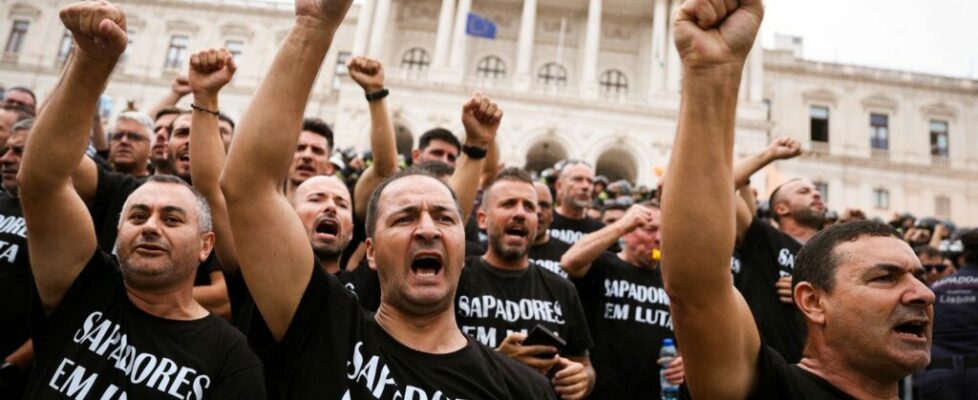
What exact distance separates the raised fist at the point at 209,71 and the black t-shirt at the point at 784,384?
7.94 feet

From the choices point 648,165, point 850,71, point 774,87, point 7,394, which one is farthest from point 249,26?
point 7,394

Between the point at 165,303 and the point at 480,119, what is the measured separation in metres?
1.82

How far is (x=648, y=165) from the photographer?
26391 millimetres

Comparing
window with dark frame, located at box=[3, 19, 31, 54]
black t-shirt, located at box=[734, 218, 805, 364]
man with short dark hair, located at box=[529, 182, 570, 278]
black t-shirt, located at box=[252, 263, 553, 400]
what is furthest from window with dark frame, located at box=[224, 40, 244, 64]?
black t-shirt, located at box=[252, 263, 553, 400]

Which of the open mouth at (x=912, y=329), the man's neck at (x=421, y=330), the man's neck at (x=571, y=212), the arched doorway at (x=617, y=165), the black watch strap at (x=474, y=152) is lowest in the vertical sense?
the man's neck at (x=421, y=330)

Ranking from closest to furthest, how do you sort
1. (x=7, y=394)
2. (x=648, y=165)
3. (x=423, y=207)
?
(x=423, y=207), (x=7, y=394), (x=648, y=165)

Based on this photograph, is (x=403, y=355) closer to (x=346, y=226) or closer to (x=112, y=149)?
(x=346, y=226)

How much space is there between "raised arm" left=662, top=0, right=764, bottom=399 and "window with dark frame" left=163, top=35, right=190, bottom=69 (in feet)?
127

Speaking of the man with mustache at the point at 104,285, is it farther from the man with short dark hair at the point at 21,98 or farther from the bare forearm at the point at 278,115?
the man with short dark hair at the point at 21,98

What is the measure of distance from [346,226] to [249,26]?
37.0 meters

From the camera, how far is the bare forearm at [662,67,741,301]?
183cm

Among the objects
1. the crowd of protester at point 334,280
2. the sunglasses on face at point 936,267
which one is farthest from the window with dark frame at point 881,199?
the crowd of protester at point 334,280

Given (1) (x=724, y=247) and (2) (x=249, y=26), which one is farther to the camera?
(2) (x=249, y=26)

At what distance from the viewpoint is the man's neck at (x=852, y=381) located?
6.93 ft
